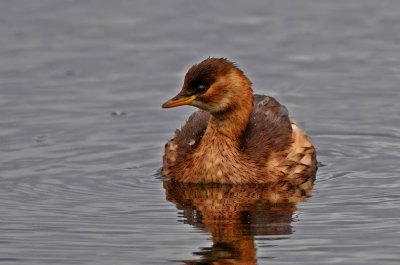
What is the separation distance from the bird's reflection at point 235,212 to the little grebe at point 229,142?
0.17 meters

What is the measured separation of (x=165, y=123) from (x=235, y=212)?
3605 mm

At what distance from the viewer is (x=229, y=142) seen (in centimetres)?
1429

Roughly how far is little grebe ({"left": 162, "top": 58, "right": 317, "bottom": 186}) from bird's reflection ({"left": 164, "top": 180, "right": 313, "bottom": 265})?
0.54ft

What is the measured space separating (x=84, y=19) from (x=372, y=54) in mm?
A: 4711

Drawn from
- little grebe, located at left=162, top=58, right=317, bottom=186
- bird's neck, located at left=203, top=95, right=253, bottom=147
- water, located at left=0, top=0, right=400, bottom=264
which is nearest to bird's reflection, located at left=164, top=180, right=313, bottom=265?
Result: water, located at left=0, top=0, right=400, bottom=264

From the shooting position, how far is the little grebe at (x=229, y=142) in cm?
1392

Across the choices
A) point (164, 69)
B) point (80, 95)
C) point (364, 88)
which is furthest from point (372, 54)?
point (80, 95)

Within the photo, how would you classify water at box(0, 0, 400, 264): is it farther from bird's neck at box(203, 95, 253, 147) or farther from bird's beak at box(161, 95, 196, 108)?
bird's beak at box(161, 95, 196, 108)

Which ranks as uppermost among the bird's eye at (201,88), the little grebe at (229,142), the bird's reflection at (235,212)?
the bird's eye at (201,88)

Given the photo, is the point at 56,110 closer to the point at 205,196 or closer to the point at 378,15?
the point at 205,196

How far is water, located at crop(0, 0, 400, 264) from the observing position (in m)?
11.7

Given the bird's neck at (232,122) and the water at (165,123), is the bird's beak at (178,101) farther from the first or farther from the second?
the water at (165,123)

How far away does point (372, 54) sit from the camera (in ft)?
59.9

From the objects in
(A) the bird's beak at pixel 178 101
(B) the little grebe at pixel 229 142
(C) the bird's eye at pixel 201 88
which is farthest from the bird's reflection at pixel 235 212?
(C) the bird's eye at pixel 201 88
